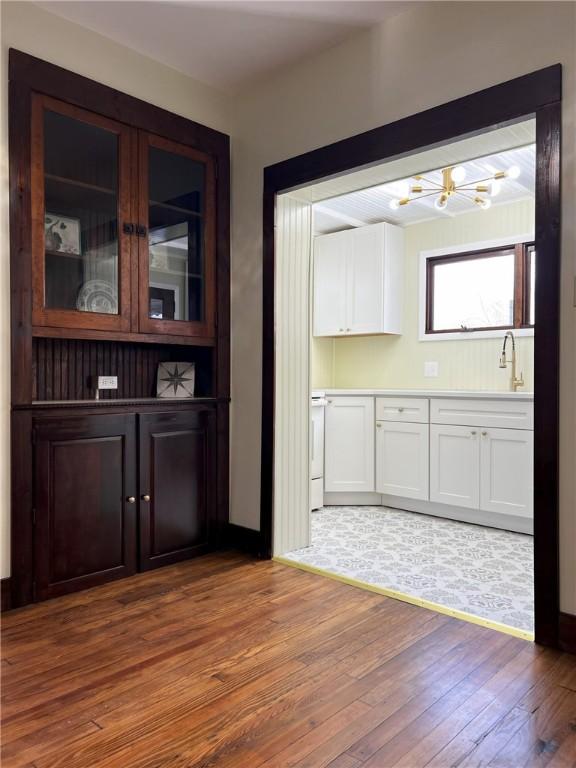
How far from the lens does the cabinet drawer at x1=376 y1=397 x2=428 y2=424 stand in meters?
4.05

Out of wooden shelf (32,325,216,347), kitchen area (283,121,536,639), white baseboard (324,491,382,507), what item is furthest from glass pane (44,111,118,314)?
white baseboard (324,491,382,507)

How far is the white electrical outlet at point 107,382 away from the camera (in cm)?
291

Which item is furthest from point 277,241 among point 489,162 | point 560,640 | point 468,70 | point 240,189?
point 560,640

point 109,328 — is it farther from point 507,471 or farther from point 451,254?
point 451,254

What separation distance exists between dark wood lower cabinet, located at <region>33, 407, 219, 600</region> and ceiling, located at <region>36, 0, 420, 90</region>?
179cm

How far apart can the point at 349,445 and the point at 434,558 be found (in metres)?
1.41

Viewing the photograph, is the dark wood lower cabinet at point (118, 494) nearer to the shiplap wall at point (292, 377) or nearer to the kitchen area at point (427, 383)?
the shiplap wall at point (292, 377)

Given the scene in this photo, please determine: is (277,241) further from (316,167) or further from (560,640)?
(560,640)

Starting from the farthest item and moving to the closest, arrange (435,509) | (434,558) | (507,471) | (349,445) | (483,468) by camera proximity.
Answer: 1. (349,445)
2. (435,509)
3. (483,468)
4. (507,471)
5. (434,558)

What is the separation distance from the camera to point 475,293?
4.46m

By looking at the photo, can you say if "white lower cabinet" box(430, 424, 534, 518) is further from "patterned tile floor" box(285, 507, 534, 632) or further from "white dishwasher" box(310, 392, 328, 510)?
"white dishwasher" box(310, 392, 328, 510)

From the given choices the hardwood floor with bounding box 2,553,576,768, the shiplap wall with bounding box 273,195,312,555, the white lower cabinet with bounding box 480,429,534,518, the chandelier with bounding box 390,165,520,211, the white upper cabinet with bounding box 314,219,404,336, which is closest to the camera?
the hardwood floor with bounding box 2,553,576,768

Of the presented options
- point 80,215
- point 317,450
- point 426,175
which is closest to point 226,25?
point 80,215

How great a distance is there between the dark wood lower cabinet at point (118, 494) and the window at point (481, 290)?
2.38m
